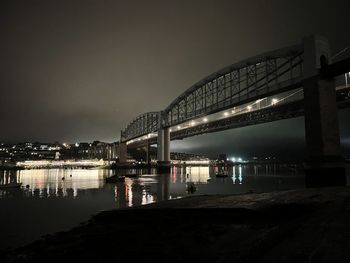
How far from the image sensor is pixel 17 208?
3278cm

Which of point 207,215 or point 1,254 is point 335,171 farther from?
point 1,254

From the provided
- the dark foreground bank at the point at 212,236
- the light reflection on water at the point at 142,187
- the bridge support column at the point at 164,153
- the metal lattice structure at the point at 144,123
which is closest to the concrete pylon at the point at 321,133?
the light reflection on water at the point at 142,187

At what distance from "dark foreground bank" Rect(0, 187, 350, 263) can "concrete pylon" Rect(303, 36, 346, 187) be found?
726 inches

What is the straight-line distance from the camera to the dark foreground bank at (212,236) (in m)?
8.74

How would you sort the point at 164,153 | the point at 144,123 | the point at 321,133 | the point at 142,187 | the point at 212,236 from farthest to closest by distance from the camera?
the point at 144,123, the point at 164,153, the point at 142,187, the point at 321,133, the point at 212,236

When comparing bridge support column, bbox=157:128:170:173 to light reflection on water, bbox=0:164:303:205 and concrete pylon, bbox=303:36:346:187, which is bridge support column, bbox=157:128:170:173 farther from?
concrete pylon, bbox=303:36:346:187

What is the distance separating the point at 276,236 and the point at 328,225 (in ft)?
6.67

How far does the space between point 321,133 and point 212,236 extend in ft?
87.1

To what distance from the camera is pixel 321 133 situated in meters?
34.8

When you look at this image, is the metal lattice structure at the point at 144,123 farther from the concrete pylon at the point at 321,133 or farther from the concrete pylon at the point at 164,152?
the concrete pylon at the point at 321,133

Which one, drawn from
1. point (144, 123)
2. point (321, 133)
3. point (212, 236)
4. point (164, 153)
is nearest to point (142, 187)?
point (321, 133)

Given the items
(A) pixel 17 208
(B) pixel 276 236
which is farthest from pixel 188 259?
(A) pixel 17 208

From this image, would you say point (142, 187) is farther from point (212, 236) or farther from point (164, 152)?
point (164, 152)

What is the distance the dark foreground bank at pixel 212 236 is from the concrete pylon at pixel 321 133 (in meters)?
18.4
